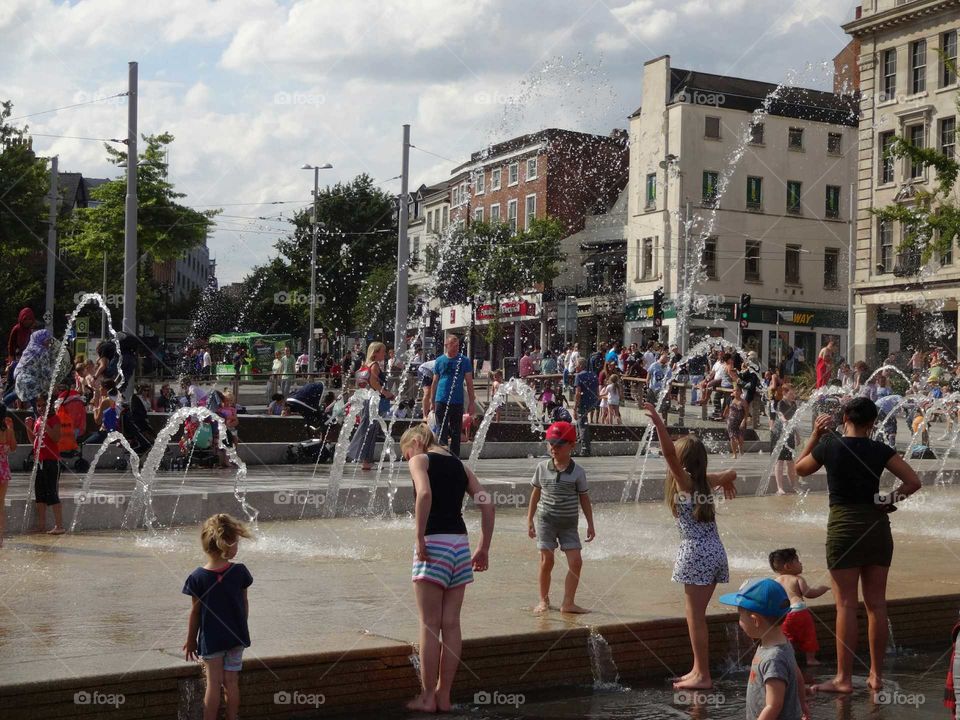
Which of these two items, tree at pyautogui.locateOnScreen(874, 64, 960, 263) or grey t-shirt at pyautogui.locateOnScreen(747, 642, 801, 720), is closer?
grey t-shirt at pyautogui.locateOnScreen(747, 642, 801, 720)

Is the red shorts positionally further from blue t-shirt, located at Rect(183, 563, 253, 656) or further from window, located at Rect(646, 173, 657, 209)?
window, located at Rect(646, 173, 657, 209)

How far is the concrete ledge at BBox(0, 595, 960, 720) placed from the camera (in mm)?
5527

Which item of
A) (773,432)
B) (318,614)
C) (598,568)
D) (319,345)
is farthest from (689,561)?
(319,345)

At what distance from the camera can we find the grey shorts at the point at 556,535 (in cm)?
790

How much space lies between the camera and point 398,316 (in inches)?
1337

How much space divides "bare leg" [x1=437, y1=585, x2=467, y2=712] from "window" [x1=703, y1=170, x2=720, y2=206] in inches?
2071

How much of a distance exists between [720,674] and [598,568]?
2481mm

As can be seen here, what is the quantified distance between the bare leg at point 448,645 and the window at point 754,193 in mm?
54362

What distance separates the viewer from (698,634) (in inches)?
267

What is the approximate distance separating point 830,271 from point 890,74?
46.2 feet

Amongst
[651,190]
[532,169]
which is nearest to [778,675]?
[651,190]

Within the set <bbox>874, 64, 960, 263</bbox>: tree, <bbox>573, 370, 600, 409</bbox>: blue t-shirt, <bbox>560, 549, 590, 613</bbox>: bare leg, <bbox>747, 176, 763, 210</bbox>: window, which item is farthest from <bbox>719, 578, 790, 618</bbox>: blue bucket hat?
<bbox>747, 176, 763, 210</bbox>: window

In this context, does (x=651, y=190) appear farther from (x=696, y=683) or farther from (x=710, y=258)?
(x=696, y=683)

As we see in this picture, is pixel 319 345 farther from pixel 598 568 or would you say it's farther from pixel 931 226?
pixel 598 568
